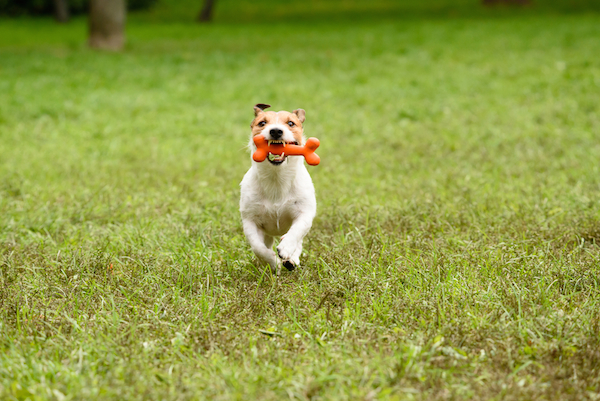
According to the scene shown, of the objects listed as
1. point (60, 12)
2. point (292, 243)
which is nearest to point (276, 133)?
point (292, 243)

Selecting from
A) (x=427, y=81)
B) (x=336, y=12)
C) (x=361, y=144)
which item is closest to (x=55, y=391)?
(x=361, y=144)

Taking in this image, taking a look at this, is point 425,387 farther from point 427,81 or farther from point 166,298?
point 427,81

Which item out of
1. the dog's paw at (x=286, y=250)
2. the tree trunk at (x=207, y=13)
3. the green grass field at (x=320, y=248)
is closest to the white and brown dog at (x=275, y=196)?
the dog's paw at (x=286, y=250)

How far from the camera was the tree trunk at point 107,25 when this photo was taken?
16750mm

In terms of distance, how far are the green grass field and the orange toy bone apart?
0.73 m

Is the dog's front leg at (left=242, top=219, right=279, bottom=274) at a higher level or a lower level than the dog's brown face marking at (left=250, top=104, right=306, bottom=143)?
lower

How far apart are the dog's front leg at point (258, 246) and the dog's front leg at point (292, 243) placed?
126 mm

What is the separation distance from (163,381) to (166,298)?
33.3 inches

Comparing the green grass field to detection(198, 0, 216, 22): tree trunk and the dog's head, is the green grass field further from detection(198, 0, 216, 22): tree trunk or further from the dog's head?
detection(198, 0, 216, 22): tree trunk

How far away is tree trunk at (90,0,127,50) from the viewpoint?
16.8 m

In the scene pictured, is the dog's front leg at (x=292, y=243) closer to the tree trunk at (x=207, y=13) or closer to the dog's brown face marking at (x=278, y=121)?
the dog's brown face marking at (x=278, y=121)

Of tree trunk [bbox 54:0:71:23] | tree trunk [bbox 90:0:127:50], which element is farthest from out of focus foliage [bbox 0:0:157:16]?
tree trunk [bbox 90:0:127:50]

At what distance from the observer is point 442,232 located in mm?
4621

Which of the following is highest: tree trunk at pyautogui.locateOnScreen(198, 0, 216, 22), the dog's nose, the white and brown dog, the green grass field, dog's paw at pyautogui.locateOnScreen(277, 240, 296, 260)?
tree trunk at pyautogui.locateOnScreen(198, 0, 216, 22)
